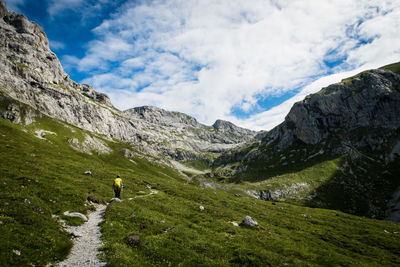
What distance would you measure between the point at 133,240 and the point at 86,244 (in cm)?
365

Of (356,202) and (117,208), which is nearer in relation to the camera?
(117,208)

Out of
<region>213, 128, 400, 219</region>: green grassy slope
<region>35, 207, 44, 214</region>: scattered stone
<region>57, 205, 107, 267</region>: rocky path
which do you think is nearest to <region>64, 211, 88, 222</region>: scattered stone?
<region>57, 205, 107, 267</region>: rocky path

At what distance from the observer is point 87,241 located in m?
15.9

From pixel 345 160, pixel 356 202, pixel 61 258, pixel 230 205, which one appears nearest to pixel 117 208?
pixel 61 258

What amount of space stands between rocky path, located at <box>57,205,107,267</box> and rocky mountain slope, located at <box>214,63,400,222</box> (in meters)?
120

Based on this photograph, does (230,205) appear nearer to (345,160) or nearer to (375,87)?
(345,160)

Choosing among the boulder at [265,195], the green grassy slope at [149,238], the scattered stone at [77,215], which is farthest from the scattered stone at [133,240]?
the boulder at [265,195]

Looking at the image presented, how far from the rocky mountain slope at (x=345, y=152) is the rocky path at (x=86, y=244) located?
11979 centimetres

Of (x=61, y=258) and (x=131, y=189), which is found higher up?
(x=131, y=189)

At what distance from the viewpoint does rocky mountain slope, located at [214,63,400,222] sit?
4274 inches

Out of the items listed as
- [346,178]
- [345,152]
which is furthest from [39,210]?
[345,152]

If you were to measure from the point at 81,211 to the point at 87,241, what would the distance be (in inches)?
296

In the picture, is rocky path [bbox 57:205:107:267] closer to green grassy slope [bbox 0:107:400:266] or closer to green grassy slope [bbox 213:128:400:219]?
green grassy slope [bbox 0:107:400:266]

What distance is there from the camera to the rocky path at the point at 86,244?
41.9 feet
